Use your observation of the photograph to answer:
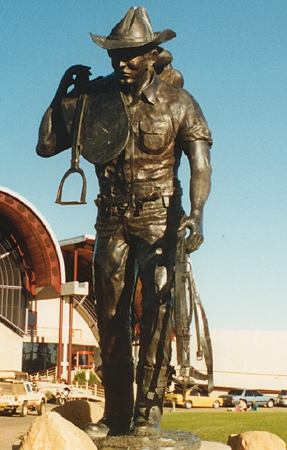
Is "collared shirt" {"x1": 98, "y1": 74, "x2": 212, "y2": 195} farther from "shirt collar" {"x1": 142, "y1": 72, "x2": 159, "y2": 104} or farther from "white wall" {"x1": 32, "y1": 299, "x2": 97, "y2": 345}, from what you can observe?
"white wall" {"x1": 32, "y1": 299, "x2": 97, "y2": 345}

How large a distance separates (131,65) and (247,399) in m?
38.4

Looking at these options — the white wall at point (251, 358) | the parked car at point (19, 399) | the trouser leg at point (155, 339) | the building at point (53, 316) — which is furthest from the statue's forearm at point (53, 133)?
the white wall at point (251, 358)

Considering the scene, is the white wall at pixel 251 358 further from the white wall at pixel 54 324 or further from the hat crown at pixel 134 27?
the hat crown at pixel 134 27

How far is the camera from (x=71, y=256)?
45.5m

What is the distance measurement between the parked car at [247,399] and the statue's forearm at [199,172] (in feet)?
121

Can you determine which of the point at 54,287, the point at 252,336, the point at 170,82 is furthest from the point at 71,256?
the point at 170,82

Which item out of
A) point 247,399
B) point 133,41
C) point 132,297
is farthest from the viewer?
point 247,399

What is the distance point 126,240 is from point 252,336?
165 ft

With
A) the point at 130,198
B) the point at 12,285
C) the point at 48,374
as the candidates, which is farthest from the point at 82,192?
the point at 48,374

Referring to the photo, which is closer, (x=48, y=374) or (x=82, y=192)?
(x=82, y=192)

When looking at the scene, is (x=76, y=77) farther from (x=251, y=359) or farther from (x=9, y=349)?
(x=251, y=359)

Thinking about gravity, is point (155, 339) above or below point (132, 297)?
below

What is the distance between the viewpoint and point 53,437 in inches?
199

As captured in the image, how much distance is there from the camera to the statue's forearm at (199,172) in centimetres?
627
